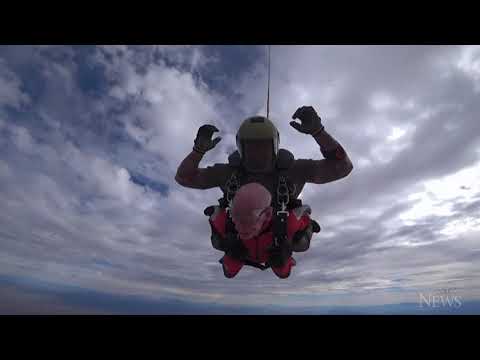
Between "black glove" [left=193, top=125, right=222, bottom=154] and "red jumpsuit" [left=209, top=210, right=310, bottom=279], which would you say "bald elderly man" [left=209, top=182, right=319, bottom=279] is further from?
"black glove" [left=193, top=125, right=222, bottom=154]

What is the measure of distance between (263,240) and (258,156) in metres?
0.82

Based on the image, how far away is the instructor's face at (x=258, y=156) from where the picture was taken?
2.89m

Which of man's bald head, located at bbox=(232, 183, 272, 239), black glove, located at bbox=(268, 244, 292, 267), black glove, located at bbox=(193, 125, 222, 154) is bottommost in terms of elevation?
black glove, located at bbox=(268, 244, 292, 267)

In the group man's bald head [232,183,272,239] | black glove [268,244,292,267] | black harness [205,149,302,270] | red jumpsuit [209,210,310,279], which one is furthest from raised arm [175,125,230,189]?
black glove [268,244,292,267]

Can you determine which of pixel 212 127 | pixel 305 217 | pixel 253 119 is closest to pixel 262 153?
pixel 253 119

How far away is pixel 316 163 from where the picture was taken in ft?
10.7

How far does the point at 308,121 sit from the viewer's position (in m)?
2.78

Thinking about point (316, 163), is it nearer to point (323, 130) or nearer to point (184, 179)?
point (323, 130)

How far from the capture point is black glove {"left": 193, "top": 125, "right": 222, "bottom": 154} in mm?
2994

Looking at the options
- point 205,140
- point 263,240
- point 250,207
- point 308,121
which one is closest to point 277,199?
point 263,240

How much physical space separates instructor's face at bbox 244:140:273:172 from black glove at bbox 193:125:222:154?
0.36m

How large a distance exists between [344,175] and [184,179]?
5.64ft

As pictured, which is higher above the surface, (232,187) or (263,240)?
(232,187)

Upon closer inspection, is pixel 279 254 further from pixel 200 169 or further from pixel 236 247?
pixel 200 169
